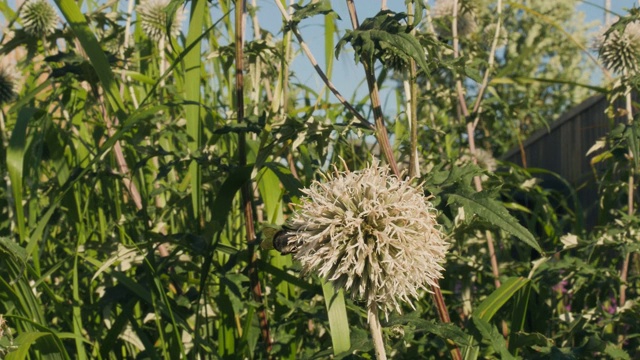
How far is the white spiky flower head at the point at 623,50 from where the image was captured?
11.0ft

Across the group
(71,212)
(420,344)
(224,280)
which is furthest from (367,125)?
(71,212)

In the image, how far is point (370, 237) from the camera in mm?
1402

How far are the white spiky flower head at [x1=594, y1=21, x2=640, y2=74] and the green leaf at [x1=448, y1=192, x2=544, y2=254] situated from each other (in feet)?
6.39

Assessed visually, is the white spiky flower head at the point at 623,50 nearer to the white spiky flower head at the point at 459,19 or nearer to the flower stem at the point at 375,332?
the white spiky flower head at the point at 459,19

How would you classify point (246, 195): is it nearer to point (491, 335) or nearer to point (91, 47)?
point (91, 47)

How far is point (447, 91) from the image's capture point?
3.45 meters

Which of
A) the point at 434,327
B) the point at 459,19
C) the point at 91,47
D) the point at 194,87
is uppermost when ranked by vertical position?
the point at 459,19

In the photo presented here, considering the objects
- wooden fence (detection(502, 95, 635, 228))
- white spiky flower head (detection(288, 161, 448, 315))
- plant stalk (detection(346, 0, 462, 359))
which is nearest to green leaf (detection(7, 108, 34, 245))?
plant stalk (detection(346, 0, 462, 359))

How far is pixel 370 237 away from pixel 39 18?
7.77 feet

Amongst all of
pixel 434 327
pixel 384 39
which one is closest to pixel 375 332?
pixel 434 327

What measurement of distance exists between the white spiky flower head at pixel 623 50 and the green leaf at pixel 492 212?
1.95 meters

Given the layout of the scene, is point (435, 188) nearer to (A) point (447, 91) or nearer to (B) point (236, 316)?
(B) point (236, 316)

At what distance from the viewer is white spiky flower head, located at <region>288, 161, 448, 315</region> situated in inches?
53.4

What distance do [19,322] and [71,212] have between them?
1.90ft
